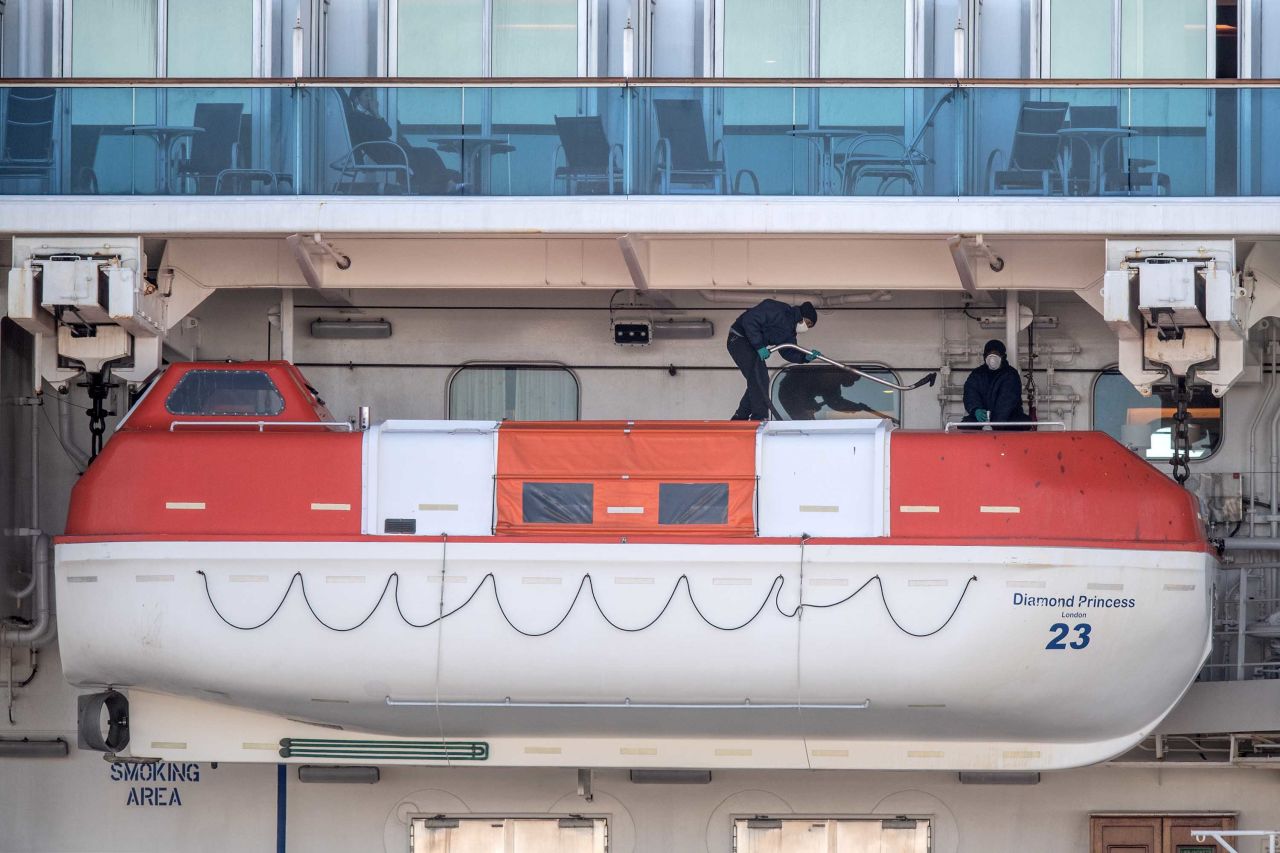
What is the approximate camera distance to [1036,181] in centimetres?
1034

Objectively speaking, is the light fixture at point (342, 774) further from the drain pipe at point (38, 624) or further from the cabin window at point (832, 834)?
the cabin window at point (832, 834)

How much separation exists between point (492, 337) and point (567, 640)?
2.70 meters

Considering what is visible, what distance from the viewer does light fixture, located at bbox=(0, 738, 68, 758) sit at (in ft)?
37.6

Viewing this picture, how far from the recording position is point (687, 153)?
34.4 ft

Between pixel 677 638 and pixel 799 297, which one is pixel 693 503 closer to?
pixel 677 638

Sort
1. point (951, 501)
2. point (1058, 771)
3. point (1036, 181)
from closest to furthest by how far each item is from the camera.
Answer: point (951, 501) < point (1036, 181) < point (1058, 771)

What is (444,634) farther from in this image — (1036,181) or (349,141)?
(1036,181)

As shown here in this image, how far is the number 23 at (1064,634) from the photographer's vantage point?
9547 mm

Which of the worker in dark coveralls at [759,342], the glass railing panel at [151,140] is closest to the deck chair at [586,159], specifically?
the worker in dark coveralls at [759,342]

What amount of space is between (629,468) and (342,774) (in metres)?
2.93

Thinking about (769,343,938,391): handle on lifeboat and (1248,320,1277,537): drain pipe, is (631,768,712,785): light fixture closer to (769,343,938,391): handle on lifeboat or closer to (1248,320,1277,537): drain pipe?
(769,343,938,391): handle on lifeboat

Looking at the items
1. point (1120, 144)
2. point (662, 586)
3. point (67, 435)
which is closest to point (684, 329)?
point (662, 586)

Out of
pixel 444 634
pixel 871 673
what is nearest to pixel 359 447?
pixel 444 634

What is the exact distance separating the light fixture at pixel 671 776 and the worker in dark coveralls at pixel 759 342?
225cm
